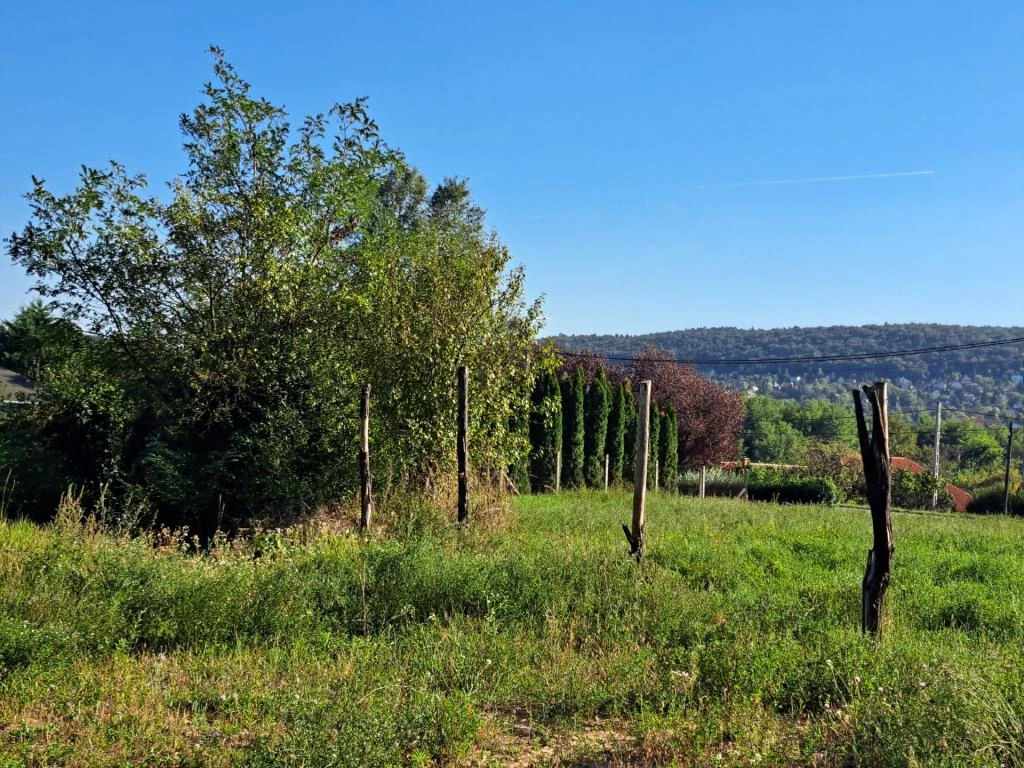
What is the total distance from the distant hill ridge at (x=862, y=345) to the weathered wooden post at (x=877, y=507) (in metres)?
118

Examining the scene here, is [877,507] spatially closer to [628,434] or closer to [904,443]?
[628,434]

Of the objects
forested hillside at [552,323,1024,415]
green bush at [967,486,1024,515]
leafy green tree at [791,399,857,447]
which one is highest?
forested hillside at [552,323,1024,415]

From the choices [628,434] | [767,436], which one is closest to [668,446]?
[628,434]

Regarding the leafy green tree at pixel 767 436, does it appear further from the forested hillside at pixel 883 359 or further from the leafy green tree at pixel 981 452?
the forested hillside at pixel 883 359

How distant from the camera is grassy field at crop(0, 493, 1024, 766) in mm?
3990

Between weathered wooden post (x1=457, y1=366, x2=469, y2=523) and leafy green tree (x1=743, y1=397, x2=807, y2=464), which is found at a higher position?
weathered wooden post (x1=457, y1=366, x2=469, y2=523)

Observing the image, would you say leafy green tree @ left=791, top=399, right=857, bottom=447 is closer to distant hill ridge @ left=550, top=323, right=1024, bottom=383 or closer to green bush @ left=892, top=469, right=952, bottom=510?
distant hill ridge @ left=550, top=323, right=1024, bottom=383

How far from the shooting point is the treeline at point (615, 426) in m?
25.1

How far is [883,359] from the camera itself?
15188 cm

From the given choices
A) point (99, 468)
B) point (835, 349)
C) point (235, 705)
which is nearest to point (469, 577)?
point (235, 705)

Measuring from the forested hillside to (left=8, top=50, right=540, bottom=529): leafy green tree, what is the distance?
117 metres

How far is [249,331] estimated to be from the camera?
1258cm

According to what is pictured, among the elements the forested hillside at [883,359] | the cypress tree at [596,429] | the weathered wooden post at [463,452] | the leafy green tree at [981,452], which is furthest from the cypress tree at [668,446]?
the forested hillside at [883,359]

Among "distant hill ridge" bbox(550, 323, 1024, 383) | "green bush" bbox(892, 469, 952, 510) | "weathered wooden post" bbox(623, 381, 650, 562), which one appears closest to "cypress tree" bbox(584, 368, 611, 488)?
"green bush" bbox(892, 469, 952, 510)
